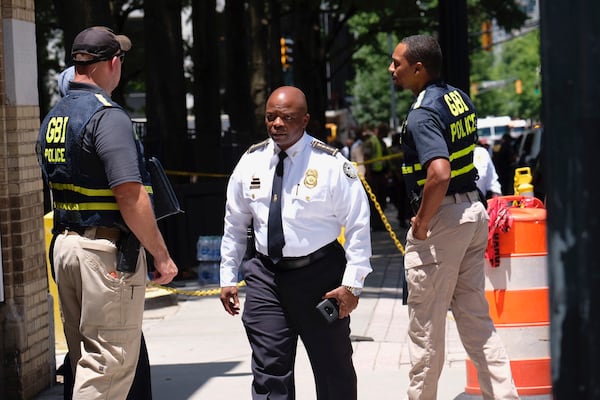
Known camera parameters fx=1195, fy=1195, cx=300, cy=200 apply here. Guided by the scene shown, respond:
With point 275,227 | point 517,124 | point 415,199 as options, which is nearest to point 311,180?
point 275,227

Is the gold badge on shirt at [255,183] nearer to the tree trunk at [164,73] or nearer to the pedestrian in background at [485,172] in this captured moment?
the pedestrian in background at [485,172]

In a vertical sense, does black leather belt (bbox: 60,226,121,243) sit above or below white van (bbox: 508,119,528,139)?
below

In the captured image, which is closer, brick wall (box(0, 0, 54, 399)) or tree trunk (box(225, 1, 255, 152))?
brick wall (box(0, 0, 54, 399))

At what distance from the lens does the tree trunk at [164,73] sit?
57.1ft

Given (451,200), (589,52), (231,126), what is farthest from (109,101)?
(231,126)

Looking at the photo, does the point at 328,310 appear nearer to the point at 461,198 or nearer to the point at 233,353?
the point at 461,198

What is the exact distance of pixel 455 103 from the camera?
5809 mm

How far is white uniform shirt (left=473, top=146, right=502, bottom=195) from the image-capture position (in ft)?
34.2

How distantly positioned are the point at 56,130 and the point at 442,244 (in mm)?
1944

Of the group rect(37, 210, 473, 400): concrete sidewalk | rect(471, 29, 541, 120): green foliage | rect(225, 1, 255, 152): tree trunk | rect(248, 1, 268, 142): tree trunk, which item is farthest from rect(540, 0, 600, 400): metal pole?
rect(471, 29, 541, 120): green foliage

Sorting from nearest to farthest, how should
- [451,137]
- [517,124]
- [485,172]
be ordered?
[451,137]
[485,172]
[517,124]

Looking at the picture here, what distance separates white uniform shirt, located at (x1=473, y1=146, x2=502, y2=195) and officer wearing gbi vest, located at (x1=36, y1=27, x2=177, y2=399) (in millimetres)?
5780

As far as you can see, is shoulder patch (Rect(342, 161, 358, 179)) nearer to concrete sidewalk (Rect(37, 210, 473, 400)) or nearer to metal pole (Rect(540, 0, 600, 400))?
concrete sidewalk (Rect(37, 210, 473, 400))

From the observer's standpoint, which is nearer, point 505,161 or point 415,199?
point 415,199
